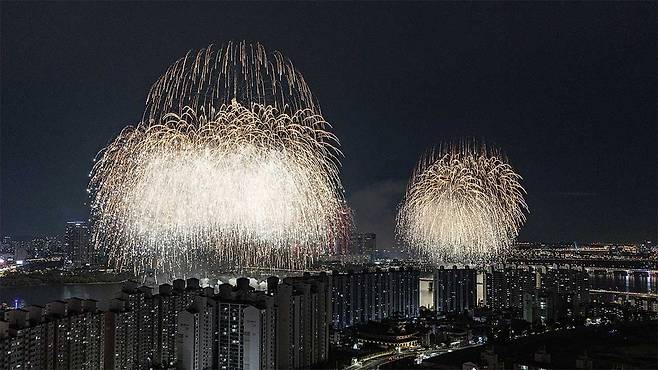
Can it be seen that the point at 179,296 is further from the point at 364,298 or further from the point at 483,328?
the point at 483,328

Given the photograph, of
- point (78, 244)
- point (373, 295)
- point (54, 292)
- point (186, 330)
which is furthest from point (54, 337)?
point (78, 244)

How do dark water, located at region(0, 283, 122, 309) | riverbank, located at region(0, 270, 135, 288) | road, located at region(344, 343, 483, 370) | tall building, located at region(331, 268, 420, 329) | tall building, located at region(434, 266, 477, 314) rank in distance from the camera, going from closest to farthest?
1. road, located at region(344, 343, 483, 370)
2. tall building, located at region(331, 268, 420, 329)
3. dark water, located at region(0, 283, 122, 309)
4. tall building, located at region(434, 266, 477, 314)
5. riverbank, located at region(0, 270, 135, 288)

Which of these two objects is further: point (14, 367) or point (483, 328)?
point (483, 328)

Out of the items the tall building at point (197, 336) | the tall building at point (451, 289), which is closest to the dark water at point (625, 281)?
the tall building at point (451, 289)

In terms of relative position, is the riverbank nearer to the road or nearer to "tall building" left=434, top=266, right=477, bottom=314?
"tall building" left=434, top=266, right=477, bottom=314

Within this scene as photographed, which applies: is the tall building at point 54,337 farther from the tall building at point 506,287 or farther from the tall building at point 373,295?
the tall building at point 506,287

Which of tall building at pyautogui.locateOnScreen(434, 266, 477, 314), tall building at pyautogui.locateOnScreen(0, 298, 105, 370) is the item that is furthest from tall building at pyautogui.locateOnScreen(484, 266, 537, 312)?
tall building at pyautogui.locateOnScreen(0, 298, 105, 370)

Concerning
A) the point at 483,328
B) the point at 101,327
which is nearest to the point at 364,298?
the point at 483,328
